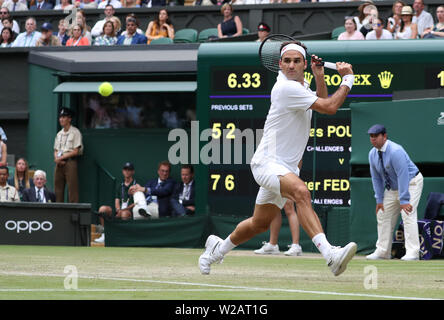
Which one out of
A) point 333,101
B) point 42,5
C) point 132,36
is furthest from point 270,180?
point 42,5

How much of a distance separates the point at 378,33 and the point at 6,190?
7.09m

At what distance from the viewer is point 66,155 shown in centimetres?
1819

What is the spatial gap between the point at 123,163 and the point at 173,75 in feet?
6.93

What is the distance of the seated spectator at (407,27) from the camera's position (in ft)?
54.1

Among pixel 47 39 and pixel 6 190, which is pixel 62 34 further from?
pixel 6 190

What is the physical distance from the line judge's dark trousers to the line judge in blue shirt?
7227 mm

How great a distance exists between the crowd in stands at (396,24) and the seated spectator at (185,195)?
3.59 meters

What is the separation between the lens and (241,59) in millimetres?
15703

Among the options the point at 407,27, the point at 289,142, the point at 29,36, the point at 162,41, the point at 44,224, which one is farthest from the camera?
the point at 29,36

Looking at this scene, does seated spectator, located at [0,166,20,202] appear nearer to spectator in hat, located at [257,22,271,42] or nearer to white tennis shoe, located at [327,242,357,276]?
spectator in hat, located at [257,22,271,42]

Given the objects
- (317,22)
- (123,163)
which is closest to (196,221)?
(123,163)

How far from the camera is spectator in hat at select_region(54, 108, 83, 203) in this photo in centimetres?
1817

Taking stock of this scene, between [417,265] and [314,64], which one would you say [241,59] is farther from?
[314,64]

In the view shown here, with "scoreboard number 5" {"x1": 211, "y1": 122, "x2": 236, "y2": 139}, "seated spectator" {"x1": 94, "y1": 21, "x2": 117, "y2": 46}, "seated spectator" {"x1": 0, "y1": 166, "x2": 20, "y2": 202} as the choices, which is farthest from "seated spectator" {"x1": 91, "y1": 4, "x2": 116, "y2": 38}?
"scoreboard number 5" {"x1": 211, "y1": 122, "x2": 236, "y2": 139}
